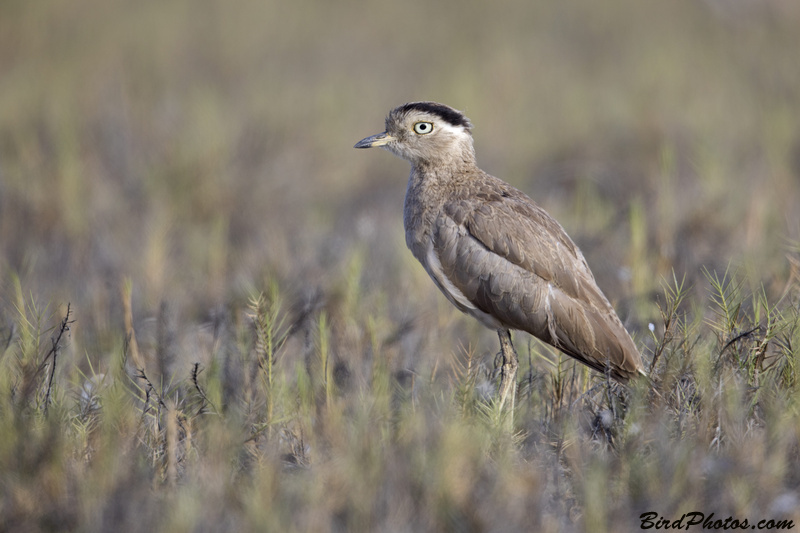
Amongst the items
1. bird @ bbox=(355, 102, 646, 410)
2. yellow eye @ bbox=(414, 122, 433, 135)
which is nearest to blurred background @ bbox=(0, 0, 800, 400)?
bird @ bbox=(355, 102, 646, 410)

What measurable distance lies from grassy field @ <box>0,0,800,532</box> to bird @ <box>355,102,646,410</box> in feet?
0.68

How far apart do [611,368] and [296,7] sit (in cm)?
1224

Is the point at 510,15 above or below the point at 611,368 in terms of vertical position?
above

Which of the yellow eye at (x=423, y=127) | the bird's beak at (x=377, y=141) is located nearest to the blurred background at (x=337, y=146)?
the bird's beak at (x=377, y=141)

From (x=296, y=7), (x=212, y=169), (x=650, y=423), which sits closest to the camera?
(x=650, y=423)

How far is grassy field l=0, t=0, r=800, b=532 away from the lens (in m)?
2.98

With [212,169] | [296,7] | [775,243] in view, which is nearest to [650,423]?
[775,243]

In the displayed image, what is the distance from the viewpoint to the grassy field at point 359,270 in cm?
298

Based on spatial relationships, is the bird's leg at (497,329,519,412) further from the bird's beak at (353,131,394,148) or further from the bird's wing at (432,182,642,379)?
the bird's beak at (353,131,394,148)

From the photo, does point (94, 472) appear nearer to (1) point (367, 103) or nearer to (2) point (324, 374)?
(2) point (324, 374)

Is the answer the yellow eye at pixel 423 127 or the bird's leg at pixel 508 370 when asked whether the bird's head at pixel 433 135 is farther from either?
the bird's leg at pixel 508 370

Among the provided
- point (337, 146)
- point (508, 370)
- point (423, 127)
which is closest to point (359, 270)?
point (423, 127)

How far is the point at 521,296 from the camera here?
4.34 m

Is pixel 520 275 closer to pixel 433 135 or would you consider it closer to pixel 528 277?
pixel 528 277
